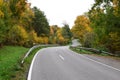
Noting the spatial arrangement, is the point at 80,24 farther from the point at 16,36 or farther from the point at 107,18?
the point at 107,18

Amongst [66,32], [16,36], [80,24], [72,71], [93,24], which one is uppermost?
[80,24]

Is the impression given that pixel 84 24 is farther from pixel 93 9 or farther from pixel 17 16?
pixel 93 9

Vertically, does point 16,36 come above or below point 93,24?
below

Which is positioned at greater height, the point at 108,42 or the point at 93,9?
the point at 93,9

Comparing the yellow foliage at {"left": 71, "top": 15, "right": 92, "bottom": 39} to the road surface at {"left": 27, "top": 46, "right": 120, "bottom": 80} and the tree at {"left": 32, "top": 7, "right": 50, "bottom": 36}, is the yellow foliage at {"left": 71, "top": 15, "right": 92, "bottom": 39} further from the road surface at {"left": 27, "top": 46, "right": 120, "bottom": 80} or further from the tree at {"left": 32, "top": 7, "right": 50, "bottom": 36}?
the road surface at {"left": 27, "top": 46, "right": 120, "bottom": 80}

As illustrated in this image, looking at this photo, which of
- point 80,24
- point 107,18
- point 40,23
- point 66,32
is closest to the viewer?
point 107,18

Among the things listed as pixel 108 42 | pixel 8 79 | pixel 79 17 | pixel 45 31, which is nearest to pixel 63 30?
pixel 79 17

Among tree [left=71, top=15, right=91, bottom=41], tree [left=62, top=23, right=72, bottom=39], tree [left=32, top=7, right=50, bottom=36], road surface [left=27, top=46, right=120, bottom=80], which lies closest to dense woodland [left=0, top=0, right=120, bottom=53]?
tree [left=32, top=7, right=50, bottom=36]

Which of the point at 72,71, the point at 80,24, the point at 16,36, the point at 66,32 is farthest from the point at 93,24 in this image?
the point at 66,32

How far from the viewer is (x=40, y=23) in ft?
261

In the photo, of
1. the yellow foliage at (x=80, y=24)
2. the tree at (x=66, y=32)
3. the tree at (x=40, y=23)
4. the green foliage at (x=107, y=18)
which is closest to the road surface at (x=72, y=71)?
the green foliage at (x=107, y=18)

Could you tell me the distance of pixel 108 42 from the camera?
34969 mm

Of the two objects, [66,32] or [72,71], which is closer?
[72,71]

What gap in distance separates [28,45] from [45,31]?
27404 millimetres
